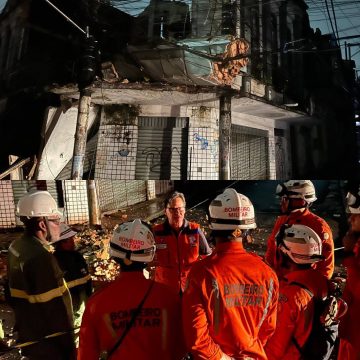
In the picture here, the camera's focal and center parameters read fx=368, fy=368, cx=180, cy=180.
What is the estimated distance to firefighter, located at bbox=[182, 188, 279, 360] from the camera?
2301 millimetres

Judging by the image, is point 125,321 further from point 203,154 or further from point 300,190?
point 203,154

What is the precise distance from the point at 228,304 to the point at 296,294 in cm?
55

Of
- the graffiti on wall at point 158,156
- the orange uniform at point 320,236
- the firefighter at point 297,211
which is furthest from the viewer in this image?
the graffiti on wall at point 158,156

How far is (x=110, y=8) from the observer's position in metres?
12.5

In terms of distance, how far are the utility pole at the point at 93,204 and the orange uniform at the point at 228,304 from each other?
12.3 ft

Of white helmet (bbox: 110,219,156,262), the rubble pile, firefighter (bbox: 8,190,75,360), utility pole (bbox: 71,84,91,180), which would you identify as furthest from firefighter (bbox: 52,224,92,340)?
utility pole (bbox: 71,84,91,180)

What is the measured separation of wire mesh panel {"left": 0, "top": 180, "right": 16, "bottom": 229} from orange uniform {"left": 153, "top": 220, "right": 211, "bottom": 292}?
7.74 ft

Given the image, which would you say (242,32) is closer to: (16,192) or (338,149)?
(338,149)

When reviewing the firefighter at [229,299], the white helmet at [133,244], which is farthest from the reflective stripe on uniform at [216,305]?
the white helmet at [133,244]

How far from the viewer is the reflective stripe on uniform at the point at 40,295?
2.88 meters

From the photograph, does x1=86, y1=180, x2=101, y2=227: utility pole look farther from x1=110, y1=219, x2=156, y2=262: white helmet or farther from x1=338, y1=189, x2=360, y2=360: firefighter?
x1=338, y1=189, x2=360, y2=360: firefighter

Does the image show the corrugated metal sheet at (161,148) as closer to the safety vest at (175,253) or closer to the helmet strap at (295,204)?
the safety vest at (175,253)

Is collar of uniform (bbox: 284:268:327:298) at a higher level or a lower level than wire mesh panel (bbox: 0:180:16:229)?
lower

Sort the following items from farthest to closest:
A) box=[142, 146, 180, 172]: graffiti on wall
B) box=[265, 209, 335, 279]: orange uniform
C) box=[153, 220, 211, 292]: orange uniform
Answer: box=[142, 146, 180, 172]: graffiti on wall → box=[153, 220, 211, 292]: orange uniform → box=[265, 209, 335, 279]: orange uniform
